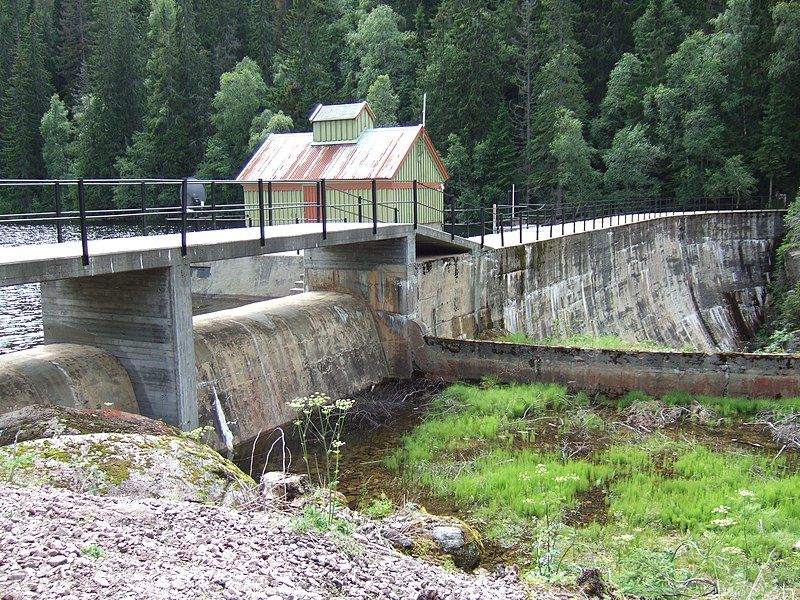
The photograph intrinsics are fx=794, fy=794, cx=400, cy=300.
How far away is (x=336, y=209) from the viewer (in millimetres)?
30375

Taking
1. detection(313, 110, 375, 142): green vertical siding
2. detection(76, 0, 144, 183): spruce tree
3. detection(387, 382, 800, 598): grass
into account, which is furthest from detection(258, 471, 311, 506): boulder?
detection(76, 0, 144, 183): spruce tree

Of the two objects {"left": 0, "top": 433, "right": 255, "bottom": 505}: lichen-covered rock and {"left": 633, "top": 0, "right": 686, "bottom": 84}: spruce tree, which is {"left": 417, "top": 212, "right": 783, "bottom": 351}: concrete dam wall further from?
{"left": 633, "top": 0, "right": 686, "bottom": 84}: spruce tree

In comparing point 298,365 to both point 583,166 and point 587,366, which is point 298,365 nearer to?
point 587,366

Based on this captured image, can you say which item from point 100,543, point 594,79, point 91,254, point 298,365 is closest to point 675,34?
point 594,79

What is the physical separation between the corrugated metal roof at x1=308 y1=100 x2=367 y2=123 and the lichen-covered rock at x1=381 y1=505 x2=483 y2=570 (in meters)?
24.8

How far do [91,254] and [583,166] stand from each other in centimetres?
3798

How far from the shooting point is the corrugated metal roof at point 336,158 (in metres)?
30.3

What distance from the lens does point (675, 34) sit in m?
48.0

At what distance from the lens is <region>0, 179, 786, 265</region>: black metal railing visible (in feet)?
37.4

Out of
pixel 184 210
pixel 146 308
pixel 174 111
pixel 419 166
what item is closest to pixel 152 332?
pixel 146 308

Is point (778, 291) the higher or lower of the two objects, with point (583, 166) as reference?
lower

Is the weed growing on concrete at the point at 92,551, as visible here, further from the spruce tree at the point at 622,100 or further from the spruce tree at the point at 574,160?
the spruce tree at the point at 622,100

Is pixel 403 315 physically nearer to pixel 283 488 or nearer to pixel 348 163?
pixel 283 488

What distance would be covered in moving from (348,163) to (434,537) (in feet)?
80.2
